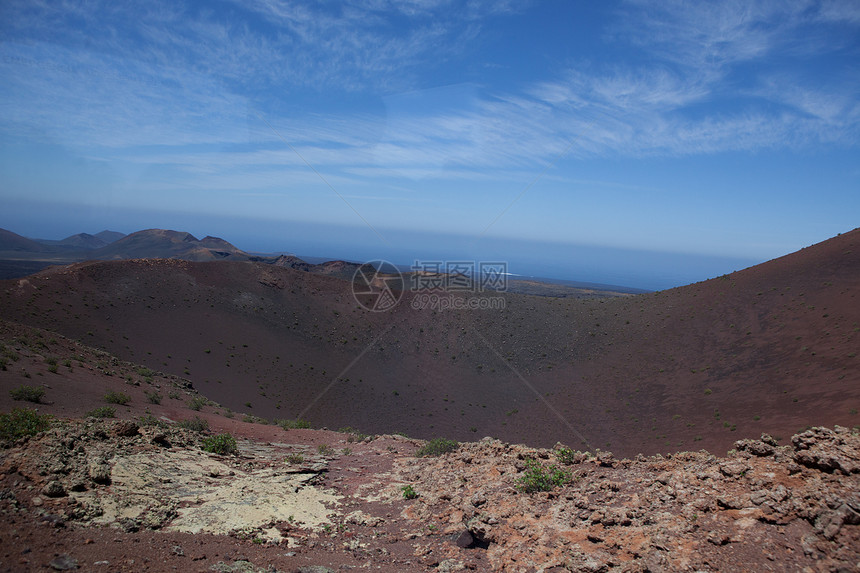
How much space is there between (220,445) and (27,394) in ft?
17.5

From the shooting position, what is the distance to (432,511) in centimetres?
654

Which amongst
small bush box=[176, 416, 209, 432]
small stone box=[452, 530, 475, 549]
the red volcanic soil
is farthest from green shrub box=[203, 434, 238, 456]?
the red volcanic soil

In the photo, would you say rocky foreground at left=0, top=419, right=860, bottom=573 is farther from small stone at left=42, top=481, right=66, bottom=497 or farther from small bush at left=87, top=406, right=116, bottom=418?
small bush at left=87, top=406, right=116, bottom=418

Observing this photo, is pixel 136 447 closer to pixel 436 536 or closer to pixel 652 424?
pixel 436 536

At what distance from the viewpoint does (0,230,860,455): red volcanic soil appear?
18.1m

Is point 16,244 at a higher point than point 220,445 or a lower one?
higher

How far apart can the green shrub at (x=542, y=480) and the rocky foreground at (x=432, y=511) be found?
0.02 metres

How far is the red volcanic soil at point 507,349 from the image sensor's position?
18141 mm

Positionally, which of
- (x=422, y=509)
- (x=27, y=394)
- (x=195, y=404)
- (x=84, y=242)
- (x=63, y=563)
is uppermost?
(x=84, y=242)

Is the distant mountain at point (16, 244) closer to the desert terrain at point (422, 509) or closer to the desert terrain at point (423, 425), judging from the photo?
the desert terrain at point (423, 425)

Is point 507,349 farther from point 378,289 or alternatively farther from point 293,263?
point 293,263

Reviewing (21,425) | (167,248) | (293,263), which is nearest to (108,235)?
(167,248)

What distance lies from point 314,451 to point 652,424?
15.9 m

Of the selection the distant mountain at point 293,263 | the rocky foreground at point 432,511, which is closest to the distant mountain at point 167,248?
the distant mountain at point 293,263
